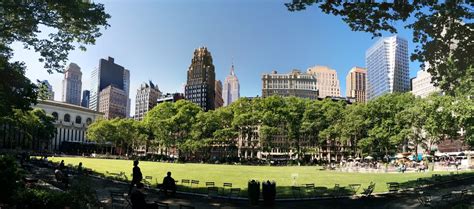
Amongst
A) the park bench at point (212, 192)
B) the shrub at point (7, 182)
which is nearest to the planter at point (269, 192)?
the park bench at point (212, 192)

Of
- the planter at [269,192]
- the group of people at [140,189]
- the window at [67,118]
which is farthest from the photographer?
the window at [67,118]

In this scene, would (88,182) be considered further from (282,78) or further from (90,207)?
(282,78)

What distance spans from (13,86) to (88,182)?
36.8 feet

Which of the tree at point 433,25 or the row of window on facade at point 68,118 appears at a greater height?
the row of window on facade at point 68,118

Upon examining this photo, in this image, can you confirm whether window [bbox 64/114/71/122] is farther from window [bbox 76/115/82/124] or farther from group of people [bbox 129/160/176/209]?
group of people [bbox 129/160/176/209]

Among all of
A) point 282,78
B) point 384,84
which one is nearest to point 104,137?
point 384,84

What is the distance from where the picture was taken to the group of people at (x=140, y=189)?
1365 centimetres

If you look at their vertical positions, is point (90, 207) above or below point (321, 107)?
below

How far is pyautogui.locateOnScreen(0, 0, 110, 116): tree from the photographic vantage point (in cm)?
1775

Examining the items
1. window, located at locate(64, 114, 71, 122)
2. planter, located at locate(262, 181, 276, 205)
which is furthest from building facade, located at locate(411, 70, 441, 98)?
window, located at locate(64, 114, 71, 122)

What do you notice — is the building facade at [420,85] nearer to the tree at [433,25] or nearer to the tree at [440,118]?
the tree at [440,118]

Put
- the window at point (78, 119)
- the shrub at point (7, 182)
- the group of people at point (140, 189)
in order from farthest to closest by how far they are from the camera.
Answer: the window at point (78, 119), the group of people at point (140, 189), the shrub at point (7, 182)

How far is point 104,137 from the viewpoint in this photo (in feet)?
361

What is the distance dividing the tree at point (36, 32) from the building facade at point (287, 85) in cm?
15970
